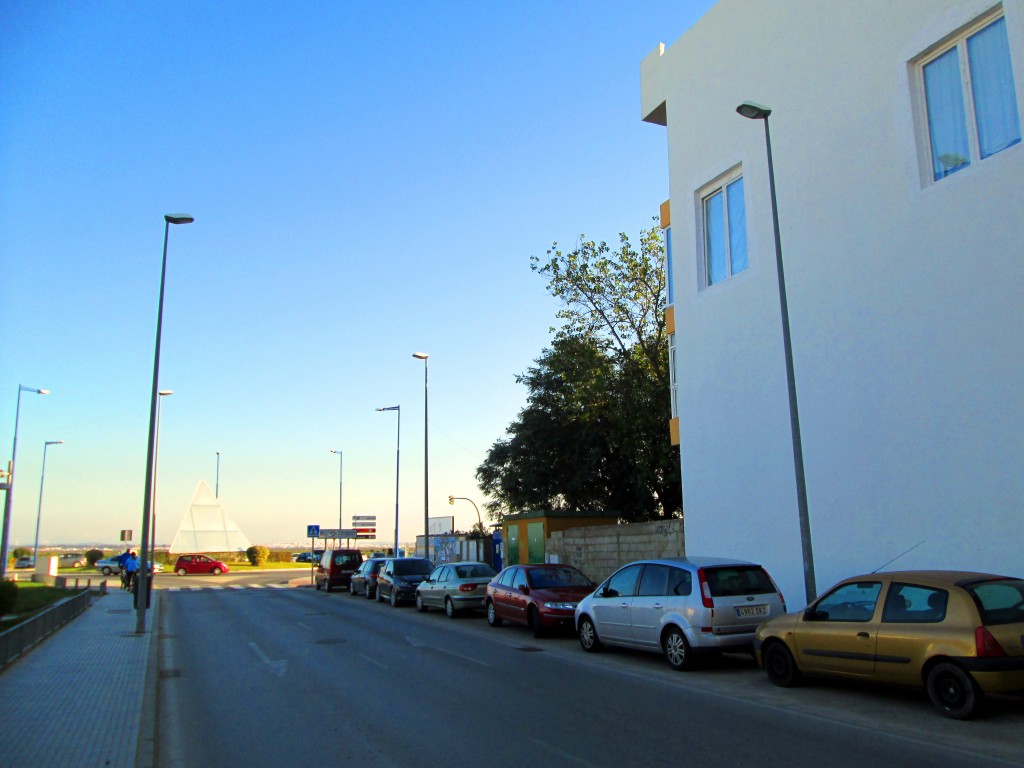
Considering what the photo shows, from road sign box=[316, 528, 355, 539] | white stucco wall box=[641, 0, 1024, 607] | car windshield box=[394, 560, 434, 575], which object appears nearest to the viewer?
white stucco wall box=[641, 0, 1024, 607]

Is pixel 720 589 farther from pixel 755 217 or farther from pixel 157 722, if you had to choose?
pixel 755 217

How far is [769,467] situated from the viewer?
15.1 m

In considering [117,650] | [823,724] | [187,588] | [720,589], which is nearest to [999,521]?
[720,589]

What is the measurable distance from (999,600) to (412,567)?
20.5 m

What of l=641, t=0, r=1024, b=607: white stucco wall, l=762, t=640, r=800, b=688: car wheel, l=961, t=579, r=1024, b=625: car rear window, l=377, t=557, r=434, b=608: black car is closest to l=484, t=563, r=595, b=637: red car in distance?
l=641, t=0, r=1024, b=607: white stucco wall

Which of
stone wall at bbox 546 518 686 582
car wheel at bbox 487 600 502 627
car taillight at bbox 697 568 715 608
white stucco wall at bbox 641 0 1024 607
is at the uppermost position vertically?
white stucco wall at bbox 641 0 1024 607

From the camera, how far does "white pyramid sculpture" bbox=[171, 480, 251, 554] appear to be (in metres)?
63.5

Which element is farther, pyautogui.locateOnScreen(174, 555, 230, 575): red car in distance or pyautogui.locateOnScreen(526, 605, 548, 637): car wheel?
pyautogui.locateOnScreen(174, 555, 230, 575): red car in distance

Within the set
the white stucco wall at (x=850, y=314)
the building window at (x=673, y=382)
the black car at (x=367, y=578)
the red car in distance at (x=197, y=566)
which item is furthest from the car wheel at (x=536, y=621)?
the red car in distance at (x=197, y=566)

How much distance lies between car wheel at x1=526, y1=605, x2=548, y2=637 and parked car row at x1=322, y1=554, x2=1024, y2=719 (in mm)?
33

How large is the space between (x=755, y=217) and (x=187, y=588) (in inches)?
1186

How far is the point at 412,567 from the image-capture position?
2605 cm

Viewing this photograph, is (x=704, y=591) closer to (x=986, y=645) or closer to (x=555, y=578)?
(x=986, y=645)

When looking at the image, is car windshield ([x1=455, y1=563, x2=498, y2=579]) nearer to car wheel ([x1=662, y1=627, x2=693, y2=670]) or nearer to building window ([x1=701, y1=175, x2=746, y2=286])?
building window ([x1=701, y1=175, x2=746, y2=286])
